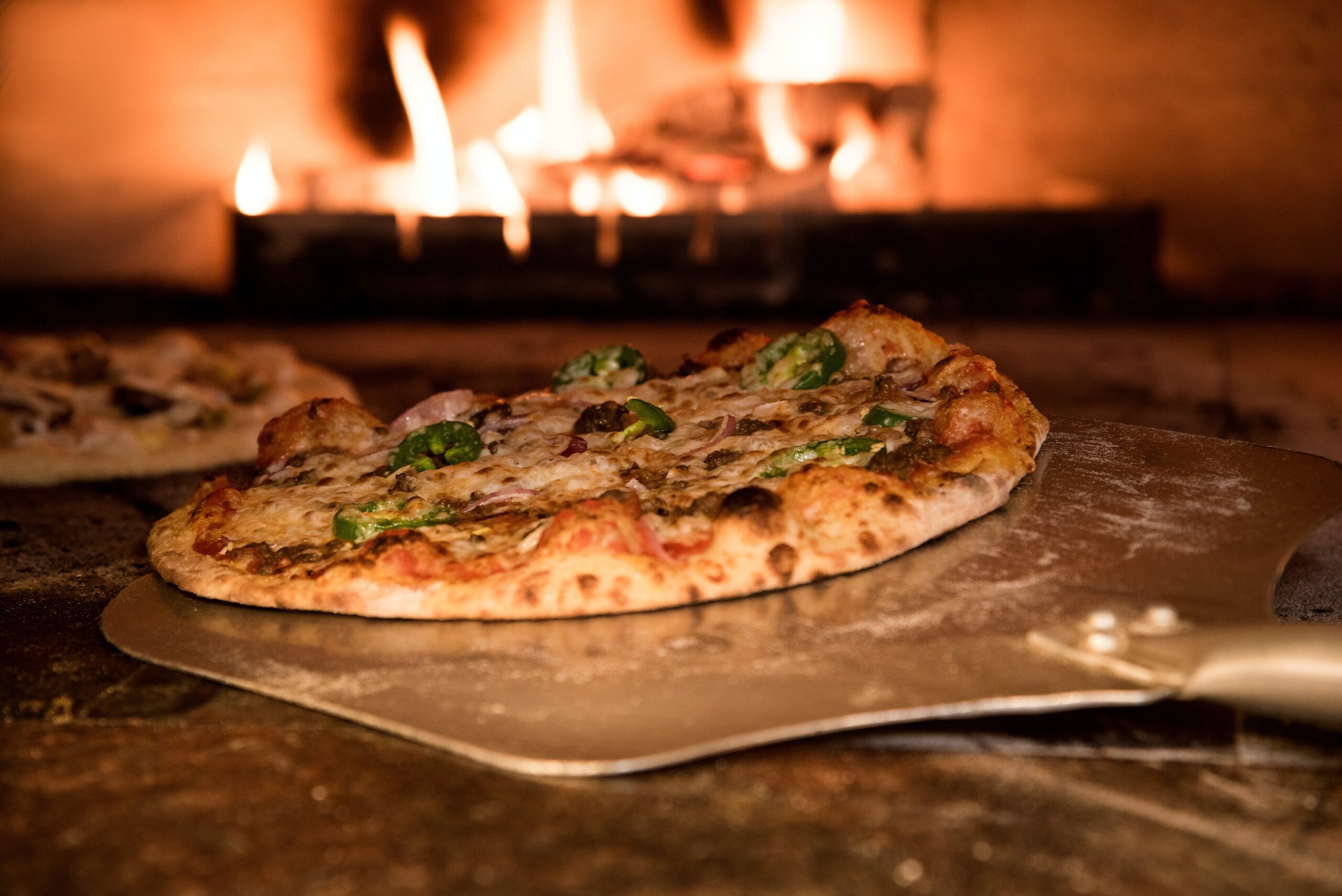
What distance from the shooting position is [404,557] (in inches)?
95.7

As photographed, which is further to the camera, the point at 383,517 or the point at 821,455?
the point at 821,455

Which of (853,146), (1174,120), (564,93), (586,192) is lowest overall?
(586,192)

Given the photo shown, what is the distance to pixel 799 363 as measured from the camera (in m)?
3.33

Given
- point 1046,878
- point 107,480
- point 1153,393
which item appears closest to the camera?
point 1046,878

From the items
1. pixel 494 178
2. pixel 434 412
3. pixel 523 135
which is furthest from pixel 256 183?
pixel 434 412

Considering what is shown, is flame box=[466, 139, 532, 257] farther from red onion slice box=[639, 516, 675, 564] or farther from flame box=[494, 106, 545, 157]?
red onion slice box=[639, 516, 675, 564]

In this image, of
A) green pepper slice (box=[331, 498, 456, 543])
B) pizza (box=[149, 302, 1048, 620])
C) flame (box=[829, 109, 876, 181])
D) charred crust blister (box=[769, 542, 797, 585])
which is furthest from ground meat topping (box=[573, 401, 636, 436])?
flame (box=[829, 109, 876, 181])

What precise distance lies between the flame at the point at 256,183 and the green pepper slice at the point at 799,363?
6242 mm

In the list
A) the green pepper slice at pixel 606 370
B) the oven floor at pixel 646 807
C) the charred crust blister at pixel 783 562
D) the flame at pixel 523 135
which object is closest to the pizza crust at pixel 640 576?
the charred crust blister at pixel 783 562

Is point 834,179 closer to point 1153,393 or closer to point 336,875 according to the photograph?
point 1153,393

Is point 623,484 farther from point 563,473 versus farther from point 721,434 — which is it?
point 721,434

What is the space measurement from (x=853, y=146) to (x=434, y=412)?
21.4ft

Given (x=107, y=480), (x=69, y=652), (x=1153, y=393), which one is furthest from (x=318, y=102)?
(x=69, y=652)

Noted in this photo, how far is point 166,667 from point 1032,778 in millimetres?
1515
